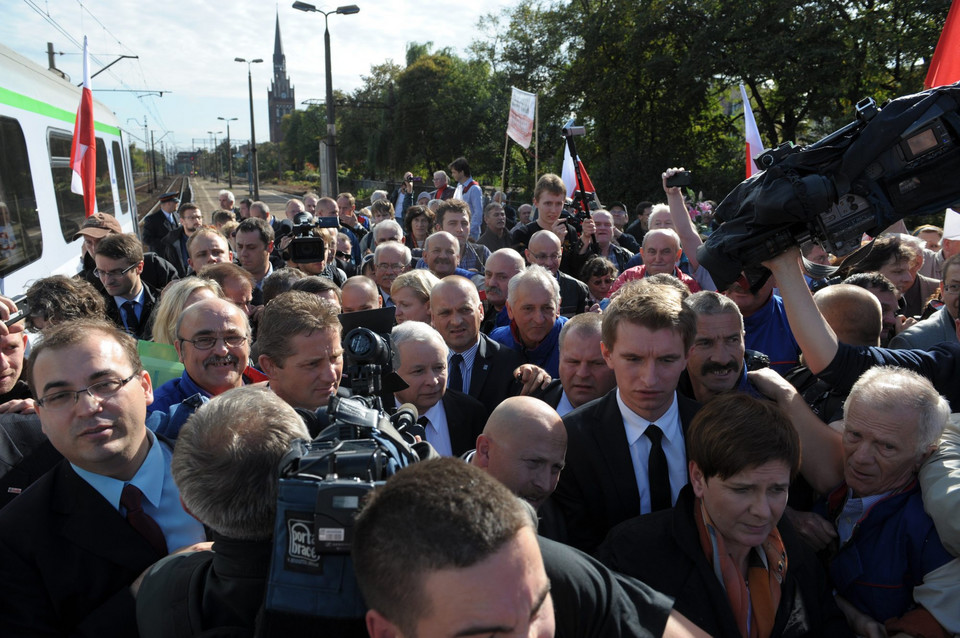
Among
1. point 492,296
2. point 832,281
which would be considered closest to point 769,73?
point 832,281

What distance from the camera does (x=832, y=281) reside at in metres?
5.50

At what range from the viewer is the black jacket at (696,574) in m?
2.16

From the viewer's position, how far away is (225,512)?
5.49ft

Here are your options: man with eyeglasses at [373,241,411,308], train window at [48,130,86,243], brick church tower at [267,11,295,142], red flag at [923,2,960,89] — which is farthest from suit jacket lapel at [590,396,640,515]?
brick church tower at [267,11,295,142]

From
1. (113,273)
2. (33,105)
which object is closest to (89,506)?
(113,273)

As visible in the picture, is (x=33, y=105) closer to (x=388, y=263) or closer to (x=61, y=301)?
(x=388, y=263)

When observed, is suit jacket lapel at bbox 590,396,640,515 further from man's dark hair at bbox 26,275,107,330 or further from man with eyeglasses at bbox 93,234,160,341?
man with eyeglasses at bbox 93,234,160,341

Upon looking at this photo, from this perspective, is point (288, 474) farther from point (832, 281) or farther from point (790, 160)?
point (832, 281)

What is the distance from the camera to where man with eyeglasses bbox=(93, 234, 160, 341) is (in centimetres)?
512

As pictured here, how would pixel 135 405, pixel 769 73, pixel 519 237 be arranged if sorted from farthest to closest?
pixel 769 73 → pixel 519 237 → pixel 135 405

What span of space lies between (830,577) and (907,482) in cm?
42

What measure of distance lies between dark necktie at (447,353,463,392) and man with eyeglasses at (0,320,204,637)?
6.07 ft

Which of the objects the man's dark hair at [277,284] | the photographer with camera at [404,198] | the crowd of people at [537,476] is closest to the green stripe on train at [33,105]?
the man's dark hair at [277,284]

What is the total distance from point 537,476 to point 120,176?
14638mm
